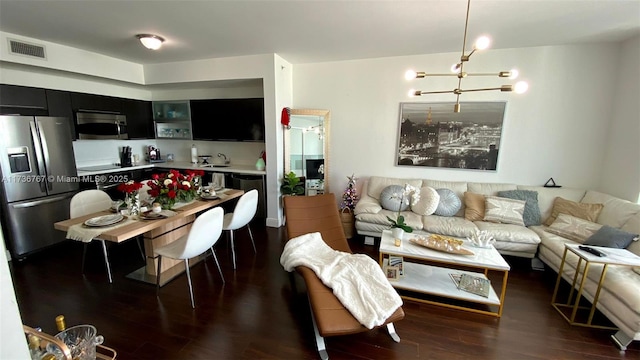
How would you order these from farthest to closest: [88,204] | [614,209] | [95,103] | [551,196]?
[95,103] < [551,196] < [614,209] < [88,204]

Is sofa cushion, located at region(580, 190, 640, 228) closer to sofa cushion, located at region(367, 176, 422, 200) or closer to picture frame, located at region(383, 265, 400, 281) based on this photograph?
sofa cushion, located at region(367, 176, 422, 200)

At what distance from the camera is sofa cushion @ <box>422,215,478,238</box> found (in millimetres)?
→ 3176

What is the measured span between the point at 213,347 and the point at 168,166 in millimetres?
3784

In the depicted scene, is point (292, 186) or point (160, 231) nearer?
point (160, 231)

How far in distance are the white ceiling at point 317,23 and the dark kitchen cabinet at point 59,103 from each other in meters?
0.67

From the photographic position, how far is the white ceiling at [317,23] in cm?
237

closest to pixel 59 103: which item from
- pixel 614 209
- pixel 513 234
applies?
pixel 513 234

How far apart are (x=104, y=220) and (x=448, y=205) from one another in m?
3.85

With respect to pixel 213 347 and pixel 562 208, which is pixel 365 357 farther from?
pixel 562 208

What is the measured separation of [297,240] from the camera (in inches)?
107

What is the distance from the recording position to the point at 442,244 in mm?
2562

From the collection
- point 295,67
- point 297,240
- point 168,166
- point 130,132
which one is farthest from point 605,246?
point 130,132

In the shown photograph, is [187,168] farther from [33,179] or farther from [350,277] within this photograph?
[350,277]

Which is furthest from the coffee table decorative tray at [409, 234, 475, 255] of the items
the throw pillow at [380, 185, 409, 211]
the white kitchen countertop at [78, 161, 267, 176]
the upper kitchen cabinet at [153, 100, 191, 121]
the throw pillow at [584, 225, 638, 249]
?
the upper kitchen cabinet at [153, 100, 191, 121]
